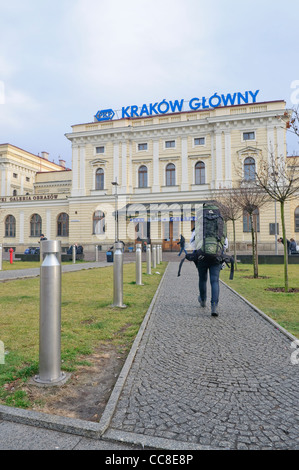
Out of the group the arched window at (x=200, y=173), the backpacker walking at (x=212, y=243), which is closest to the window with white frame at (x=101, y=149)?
the arched window at (x=200, y=173)

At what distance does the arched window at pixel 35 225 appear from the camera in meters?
40.9

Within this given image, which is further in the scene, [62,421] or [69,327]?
[69,327]

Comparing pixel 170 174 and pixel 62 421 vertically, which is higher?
pixel 170 174

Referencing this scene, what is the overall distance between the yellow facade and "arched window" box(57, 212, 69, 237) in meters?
0.30

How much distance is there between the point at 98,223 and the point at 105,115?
14724 mm

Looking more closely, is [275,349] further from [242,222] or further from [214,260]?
[242,222]

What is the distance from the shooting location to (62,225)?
40562 mm

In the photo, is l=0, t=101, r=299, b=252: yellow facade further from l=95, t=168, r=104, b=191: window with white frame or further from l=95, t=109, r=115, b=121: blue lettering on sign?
l=95, t=109, r=115, b=121: blue lettering on sign

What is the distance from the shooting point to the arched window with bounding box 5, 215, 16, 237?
41.8 meters

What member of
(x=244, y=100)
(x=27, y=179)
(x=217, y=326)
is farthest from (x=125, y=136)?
(x=217, y=326)

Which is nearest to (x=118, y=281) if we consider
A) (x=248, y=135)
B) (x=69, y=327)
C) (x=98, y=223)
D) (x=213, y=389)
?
(x=69, y=327)

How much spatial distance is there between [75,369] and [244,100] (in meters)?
40.1

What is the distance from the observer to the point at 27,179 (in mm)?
52438

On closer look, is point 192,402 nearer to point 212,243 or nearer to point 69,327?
point 69,327
